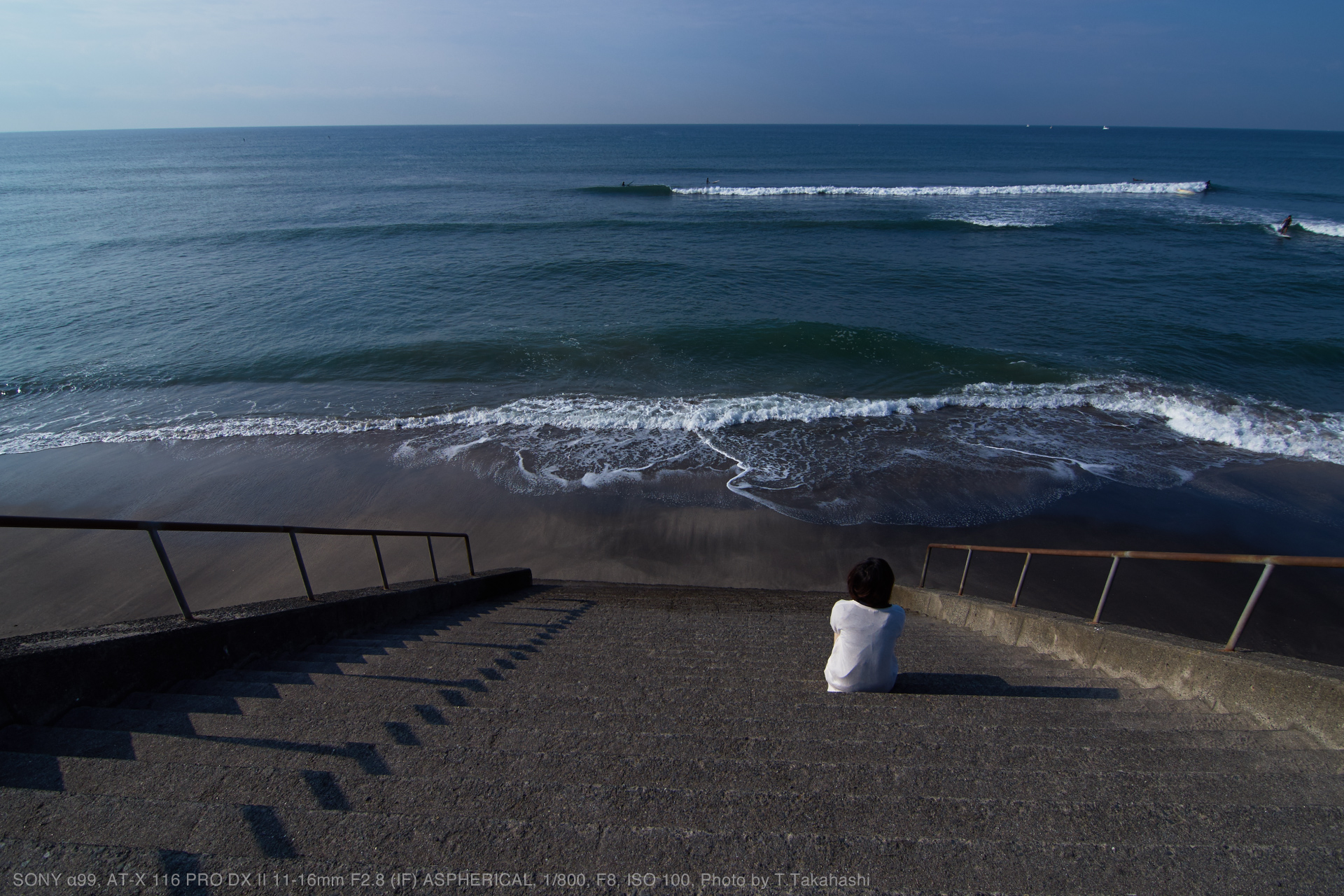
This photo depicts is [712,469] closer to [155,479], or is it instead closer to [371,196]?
[155,479]

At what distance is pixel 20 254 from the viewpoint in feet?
93.2

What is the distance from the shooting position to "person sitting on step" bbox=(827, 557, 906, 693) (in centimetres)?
355

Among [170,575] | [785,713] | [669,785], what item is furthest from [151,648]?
[785,713]

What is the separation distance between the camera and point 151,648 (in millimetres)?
3383

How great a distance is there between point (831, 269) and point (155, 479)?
2550cm

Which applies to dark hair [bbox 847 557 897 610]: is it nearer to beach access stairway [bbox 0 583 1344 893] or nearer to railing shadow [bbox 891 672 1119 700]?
beach access stairway [bbox 0 583 1344 893]

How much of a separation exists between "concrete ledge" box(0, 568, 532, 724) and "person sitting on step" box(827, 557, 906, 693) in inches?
163

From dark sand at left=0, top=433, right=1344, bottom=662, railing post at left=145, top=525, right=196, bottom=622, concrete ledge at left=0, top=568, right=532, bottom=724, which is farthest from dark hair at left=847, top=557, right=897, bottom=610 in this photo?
dark sand at left=0, top=433, right=1344, bottom=662

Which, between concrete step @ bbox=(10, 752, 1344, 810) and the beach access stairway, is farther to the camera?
concrete step @ bbox=(10, 752, 1344, 810)

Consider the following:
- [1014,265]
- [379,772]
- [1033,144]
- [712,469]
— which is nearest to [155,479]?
[712,469]

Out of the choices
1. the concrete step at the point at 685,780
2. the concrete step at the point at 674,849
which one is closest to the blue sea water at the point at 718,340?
the concrete step at the point at 685,780

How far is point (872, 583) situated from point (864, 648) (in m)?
0.47

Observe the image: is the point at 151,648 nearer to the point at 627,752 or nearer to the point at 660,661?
the point at 627,752

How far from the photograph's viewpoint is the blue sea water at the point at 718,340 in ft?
41.2
